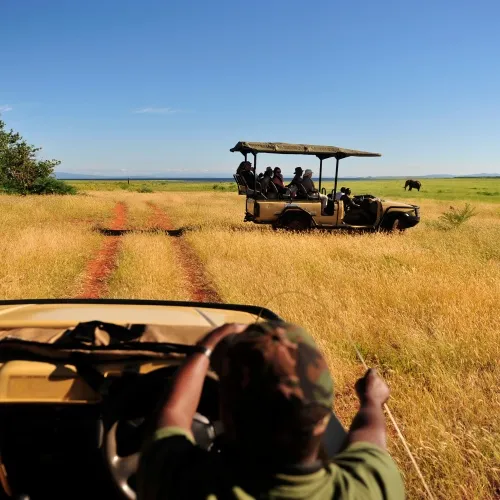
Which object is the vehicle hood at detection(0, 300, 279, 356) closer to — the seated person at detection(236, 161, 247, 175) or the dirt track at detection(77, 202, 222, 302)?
the dirt track at detection(77, 202, 222, 302)

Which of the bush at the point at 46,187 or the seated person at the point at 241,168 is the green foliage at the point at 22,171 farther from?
the seated person at the point at 241,168

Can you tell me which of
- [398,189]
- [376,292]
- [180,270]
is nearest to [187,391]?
[376,292]

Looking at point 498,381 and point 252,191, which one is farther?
point 252,191

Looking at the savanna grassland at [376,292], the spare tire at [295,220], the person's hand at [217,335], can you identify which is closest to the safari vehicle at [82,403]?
the person's hand at [217,335]

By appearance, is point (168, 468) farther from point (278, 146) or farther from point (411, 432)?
point (278, 146)

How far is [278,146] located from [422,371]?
9876 mm

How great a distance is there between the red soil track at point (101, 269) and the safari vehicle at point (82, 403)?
5642mm

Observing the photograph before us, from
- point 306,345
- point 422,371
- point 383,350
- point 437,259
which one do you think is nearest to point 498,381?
point 422,371

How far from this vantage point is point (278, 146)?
13688 millimetres

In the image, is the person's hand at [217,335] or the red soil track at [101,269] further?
the red soil track at [101,269]

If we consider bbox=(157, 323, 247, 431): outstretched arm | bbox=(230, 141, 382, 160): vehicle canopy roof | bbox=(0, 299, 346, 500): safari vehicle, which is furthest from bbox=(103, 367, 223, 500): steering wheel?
bbox=(230, 141, 382, 160): vehicle canopy roof

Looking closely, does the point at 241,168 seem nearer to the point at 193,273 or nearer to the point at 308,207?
the point at 308,207

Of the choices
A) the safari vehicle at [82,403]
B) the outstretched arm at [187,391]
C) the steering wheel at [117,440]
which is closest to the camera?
the outstretched arm at [187,391]

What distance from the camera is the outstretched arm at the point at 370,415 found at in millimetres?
1449
